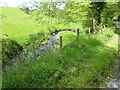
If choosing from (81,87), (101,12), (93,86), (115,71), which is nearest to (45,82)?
(81,87)

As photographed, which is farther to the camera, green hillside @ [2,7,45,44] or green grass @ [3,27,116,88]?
green hillside @ [2,7,45,44]

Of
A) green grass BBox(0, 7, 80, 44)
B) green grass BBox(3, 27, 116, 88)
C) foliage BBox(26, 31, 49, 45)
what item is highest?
green grass BBox(0, 7, 80, 44)

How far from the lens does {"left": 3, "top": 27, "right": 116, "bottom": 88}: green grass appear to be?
5.52 metres

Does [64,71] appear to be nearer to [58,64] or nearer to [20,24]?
[58,64]

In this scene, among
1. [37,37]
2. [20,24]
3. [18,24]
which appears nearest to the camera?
[37,37]

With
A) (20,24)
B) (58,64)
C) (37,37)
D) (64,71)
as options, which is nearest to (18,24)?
(20,24)

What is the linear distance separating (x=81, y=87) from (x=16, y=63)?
3286 mm

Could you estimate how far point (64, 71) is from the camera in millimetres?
6332

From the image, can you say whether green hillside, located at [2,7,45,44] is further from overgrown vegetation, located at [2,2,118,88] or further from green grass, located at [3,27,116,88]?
green grass, located at [3,27,116,88]

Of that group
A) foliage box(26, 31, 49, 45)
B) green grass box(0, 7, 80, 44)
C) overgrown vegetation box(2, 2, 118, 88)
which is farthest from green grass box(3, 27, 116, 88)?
green grass box(0, 7, 80, 44)

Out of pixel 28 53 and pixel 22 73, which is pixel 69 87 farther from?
pixel 28 53

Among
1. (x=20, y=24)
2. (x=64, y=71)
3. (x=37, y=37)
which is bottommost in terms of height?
(x=64, y=71)

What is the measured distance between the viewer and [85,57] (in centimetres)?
801

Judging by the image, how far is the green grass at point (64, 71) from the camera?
5.52 m
